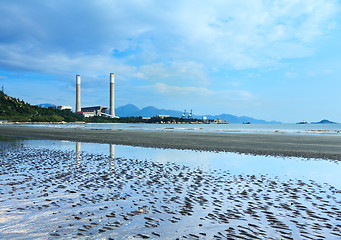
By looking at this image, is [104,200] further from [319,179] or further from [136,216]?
[319,179]

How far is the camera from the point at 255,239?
24.5ft

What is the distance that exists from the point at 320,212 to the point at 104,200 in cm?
856

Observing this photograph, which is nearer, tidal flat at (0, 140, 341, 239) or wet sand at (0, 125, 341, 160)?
tidal flat at (0, 140, 341, 239)

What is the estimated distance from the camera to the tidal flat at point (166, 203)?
26.2 feet

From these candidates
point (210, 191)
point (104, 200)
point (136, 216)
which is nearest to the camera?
point (136, 216)

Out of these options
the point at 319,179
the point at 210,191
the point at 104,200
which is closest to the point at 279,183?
the point at 319,179

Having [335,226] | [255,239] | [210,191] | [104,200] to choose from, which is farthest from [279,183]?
[104,200]

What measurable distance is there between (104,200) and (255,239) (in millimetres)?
6387

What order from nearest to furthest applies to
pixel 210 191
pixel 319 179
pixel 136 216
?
1. pixel 136 216
2. pixel 210 191
3. pixel 319 179

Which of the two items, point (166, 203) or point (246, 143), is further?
point (246, 143)

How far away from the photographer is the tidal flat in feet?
26.2

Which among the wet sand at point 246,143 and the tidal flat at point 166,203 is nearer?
the tidal flat at point 166,203

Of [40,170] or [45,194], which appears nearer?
[45,194]

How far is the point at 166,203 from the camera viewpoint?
1098cm
